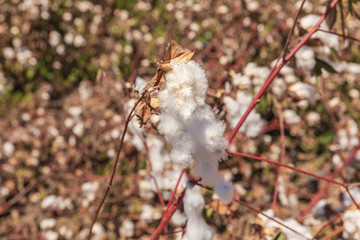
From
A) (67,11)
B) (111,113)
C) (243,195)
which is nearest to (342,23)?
(243,195)

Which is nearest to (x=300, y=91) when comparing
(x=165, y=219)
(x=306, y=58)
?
(x=306, y=58)

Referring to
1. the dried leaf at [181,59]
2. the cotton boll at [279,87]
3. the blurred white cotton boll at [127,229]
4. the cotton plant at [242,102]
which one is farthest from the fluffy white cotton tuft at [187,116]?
the blurred white cotton boll at [127,229]

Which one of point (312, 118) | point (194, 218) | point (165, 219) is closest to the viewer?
point (165, 219)

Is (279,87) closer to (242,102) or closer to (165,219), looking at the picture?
(242,102)

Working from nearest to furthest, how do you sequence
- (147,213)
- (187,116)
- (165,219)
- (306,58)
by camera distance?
(187,116)
(165,219)
(306,58)
(147,213)

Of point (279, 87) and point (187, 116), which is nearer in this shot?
point (187, 116)

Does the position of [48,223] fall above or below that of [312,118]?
below

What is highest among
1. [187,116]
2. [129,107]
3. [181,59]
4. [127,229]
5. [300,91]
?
[300,91]
